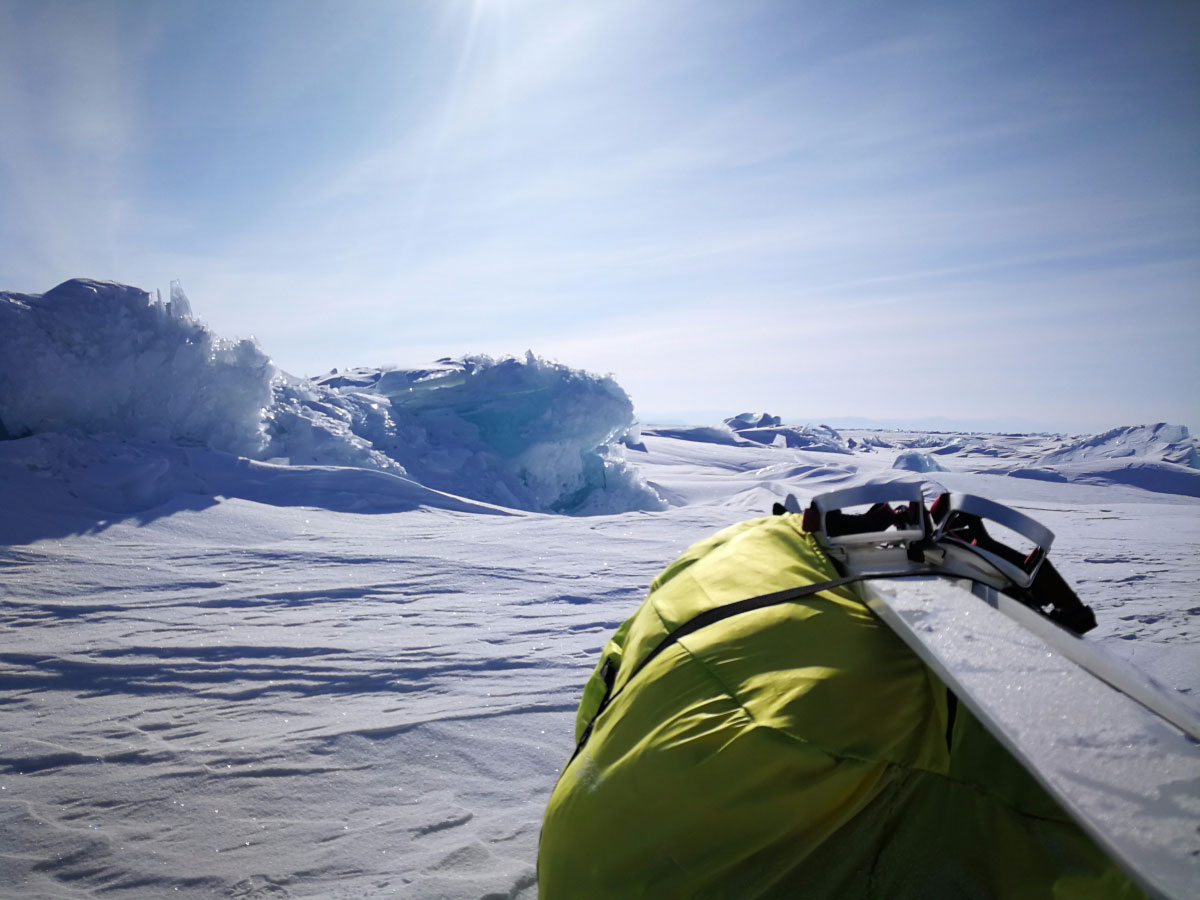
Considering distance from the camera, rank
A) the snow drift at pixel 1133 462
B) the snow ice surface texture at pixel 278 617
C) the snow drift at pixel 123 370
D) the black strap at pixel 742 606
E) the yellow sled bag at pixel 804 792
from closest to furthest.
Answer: the yellow sled bag at pixel 804 792, the black strap at pixel 742 606, the snow ice surface texture at pixel 278 617, the snow drift at pixel 123 370, the snow drift at pixel 1133 462

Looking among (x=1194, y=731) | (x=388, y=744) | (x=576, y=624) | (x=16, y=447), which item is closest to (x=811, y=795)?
(x=1194, y=731)

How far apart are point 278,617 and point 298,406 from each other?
306 inches

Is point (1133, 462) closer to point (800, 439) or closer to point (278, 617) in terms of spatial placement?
point (800, 439)

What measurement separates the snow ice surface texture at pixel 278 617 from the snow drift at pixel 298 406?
0.14 feet

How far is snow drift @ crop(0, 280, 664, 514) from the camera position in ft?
25.8

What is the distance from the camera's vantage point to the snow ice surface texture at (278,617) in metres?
1.92

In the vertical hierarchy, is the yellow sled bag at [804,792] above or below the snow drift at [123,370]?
below

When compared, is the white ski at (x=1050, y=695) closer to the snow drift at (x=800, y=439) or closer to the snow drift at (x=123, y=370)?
the snow drift at (x=123, y=370)

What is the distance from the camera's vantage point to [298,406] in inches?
429

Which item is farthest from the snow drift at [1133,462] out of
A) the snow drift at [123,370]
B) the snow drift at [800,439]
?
the snow drift at [123,370]

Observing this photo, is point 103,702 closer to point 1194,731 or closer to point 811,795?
point 811,795

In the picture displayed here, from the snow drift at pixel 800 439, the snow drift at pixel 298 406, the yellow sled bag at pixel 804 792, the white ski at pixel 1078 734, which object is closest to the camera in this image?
the white ski at pixel 1078 734

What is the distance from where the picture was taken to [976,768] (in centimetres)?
110

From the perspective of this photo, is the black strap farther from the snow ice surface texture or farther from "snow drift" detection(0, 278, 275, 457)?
"snow drift" detection(0, 278, 275, 457)
